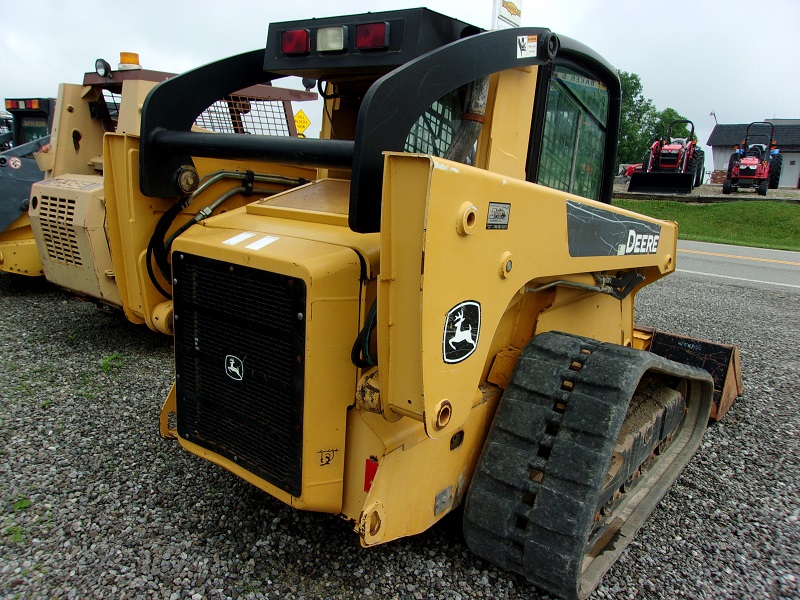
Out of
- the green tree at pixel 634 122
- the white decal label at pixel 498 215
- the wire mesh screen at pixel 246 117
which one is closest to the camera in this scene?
the white decal label at pixel 498 215

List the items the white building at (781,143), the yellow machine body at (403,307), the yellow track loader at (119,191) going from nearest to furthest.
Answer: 1. the yellow machine body at (403,307)
2. the yellow track loader at (119,191)
3. the white building at (781,143)

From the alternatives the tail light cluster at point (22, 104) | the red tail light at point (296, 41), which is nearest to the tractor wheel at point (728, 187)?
the tail light cluster at point (22, 104)

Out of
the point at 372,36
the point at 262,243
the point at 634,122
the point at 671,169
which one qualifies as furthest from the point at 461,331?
the point at 634,122

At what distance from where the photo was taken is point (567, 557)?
1.86m

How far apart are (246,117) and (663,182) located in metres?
17.8

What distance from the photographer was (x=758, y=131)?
137 ft

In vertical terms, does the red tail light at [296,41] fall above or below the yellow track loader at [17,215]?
above

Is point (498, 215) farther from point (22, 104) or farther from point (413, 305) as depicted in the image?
point (22, 104)

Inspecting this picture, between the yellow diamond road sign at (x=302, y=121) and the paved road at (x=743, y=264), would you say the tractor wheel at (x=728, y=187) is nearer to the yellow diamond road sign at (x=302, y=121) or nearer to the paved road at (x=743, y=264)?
the paved road at (x=743, y=264)

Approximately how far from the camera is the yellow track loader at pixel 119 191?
235 centimetres

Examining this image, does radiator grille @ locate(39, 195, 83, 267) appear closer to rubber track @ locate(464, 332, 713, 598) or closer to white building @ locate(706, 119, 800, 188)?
rubber track @ locate(464, 332, 713, 598)

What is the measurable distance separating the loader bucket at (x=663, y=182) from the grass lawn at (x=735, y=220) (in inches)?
45.5

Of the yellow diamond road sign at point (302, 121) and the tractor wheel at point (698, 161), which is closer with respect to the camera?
the yellow diamond road sign at point (302, 121)

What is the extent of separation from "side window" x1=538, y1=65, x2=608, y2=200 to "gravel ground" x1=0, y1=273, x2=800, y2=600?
1509 millimetres
